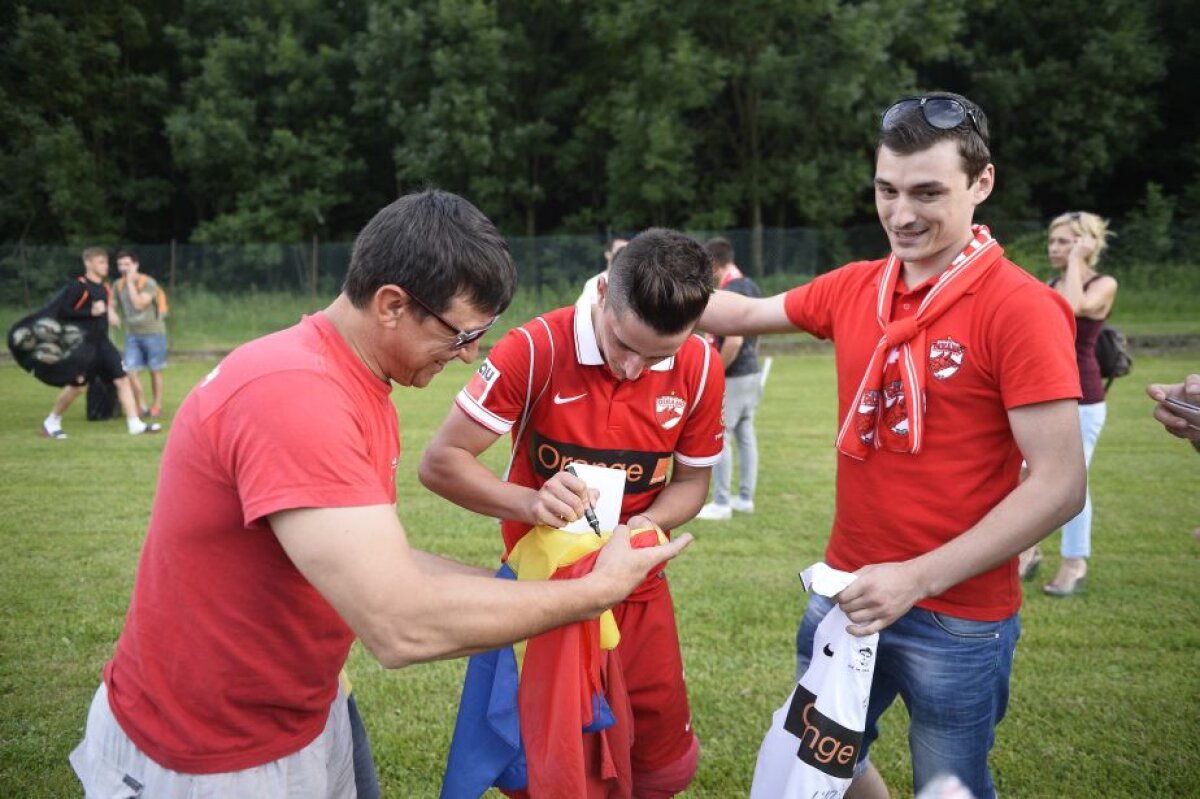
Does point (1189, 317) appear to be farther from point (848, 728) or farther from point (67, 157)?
point (67, 157)

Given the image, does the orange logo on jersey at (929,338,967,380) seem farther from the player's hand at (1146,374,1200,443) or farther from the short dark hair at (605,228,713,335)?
the player's hand at (1146,374,1200,443)

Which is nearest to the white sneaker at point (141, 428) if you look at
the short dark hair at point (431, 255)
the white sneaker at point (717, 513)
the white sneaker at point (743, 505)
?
the white sneaker at point (717, 513)

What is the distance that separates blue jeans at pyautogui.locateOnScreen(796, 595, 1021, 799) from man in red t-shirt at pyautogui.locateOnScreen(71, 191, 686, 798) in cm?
91

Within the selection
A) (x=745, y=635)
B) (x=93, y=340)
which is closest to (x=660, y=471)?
(x=745, y=635)

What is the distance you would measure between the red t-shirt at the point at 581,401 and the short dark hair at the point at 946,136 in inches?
38.3

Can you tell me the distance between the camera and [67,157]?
31219 millimetres

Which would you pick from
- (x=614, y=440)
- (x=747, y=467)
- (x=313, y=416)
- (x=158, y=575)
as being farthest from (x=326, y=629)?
(x=747, y=467)

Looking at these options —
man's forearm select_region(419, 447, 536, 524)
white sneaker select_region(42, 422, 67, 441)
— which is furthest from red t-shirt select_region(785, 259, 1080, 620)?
white sneaker select_region(42, 422, 67, 441)

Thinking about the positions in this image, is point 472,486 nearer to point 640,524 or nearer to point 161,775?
point 640,524

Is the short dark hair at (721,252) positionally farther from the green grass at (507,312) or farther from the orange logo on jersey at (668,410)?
the green grass at (507,312)

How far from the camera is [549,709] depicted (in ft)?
8.31

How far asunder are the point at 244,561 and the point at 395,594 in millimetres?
420

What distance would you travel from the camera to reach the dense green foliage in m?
29.6

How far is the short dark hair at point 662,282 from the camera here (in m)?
2.66
